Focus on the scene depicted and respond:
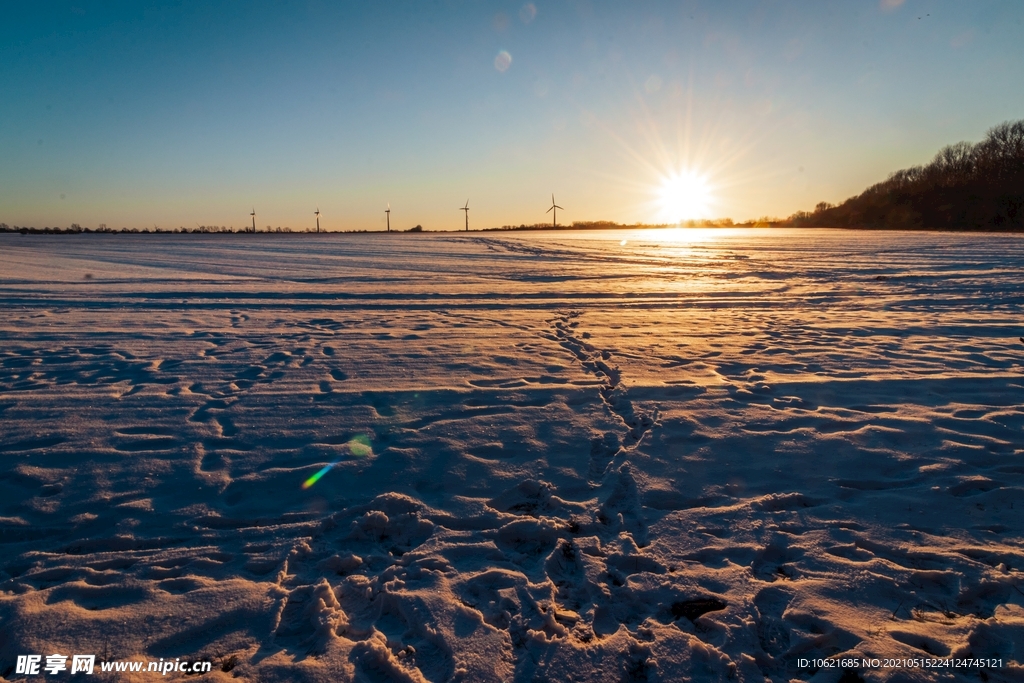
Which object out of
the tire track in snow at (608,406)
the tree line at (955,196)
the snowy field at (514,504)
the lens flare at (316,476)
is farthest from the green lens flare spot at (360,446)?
the tree line at (955,196)

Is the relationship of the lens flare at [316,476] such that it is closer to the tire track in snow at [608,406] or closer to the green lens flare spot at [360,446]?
the green lens flare spot at [360,446]

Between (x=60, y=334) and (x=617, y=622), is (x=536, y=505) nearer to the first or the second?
(x=617, y=622)

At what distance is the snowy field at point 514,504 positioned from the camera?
2684mm

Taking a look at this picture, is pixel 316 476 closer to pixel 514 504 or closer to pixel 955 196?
pixel 514 504

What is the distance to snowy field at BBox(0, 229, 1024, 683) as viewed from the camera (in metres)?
2.68

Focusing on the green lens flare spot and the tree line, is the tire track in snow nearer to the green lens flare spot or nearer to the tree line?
the green lens flare spot

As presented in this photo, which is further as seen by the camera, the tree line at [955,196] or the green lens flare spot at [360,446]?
the tree line at [955,196]

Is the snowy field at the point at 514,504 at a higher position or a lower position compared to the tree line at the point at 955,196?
lower

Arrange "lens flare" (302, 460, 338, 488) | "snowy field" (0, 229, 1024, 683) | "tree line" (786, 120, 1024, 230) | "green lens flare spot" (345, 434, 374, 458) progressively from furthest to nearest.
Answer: "tree line" (786, 120, 1024, 230), "green lens flare spot" (345, 434, 374, 458), "lens flare" (302, 460, 338, 488), "snowy field" (0, 229, 1024, 683)

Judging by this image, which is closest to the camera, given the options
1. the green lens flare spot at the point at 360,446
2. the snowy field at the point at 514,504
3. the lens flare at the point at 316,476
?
the snowy field at the point at 514,504

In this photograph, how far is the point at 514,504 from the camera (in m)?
3.90

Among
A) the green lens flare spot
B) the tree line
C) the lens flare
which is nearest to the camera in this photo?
the lens flare

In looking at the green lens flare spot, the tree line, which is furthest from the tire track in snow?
the tree line

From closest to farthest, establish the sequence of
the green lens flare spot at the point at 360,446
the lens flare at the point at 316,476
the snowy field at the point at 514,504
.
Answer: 1. the snowy field at the point at 514,504
2. the lens flare at the point at 316,476
3. the green lens flare spot at the point at 360,446
